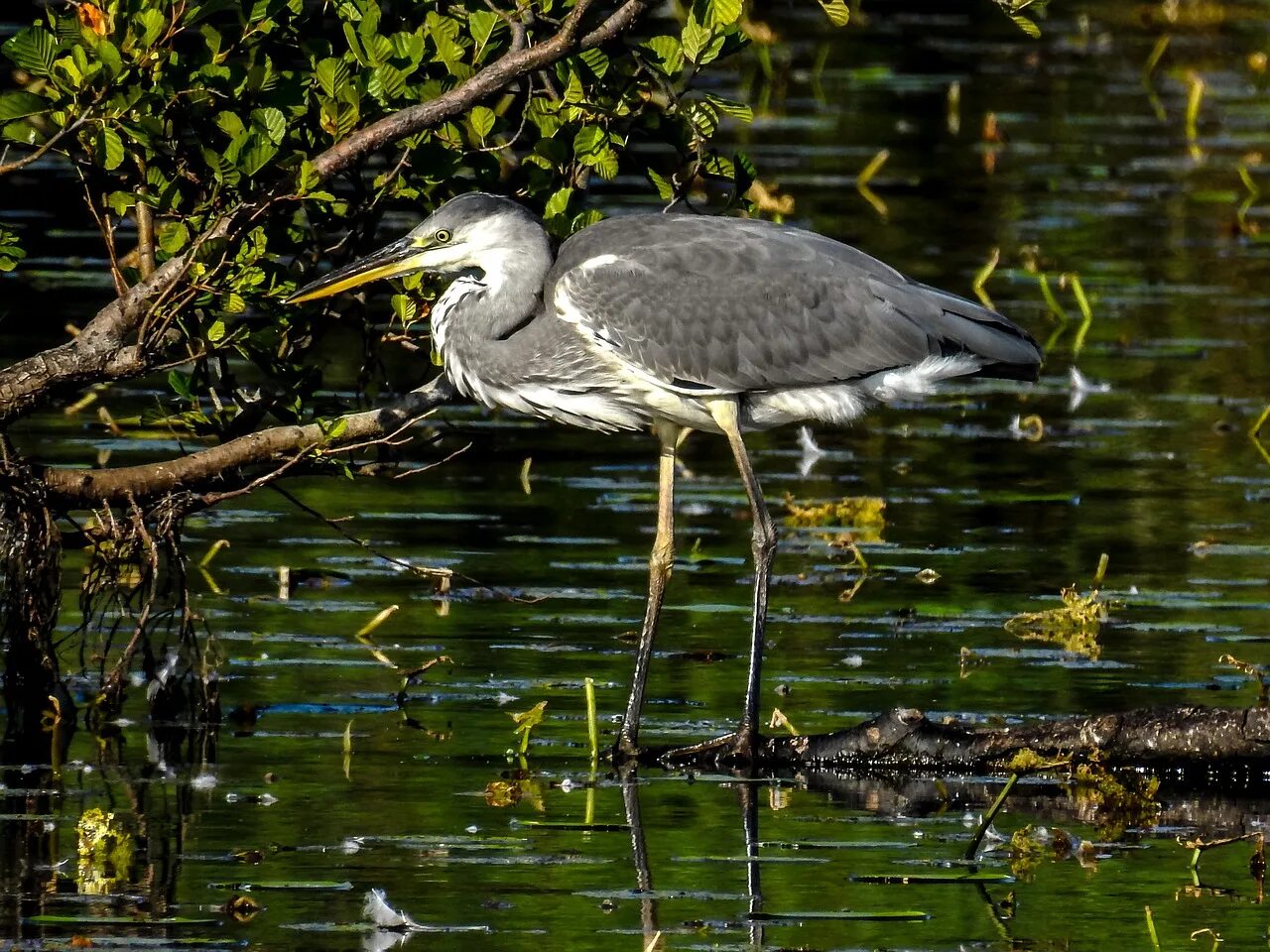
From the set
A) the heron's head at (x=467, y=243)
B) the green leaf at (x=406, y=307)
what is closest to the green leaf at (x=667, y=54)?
the heron's head at (x=467, y=243)

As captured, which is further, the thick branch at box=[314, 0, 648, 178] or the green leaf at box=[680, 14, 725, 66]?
the green leaf at box=[680, 14, 725, 66]

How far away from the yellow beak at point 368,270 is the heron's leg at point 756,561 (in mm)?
1143

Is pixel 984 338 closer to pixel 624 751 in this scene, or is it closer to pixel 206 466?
pixel 624 751

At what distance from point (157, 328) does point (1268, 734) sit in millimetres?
3607

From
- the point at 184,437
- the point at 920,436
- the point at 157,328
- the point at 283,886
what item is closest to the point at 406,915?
the point at 283,886

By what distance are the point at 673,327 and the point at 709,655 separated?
1.34 m

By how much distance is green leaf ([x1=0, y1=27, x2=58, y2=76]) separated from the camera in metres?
7.78

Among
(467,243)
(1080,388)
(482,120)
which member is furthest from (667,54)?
(1080,388)

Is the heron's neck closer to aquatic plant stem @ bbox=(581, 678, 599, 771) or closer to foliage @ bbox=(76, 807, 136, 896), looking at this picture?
aquatic plant stem @ bbox=(581, 678, 599, 771)

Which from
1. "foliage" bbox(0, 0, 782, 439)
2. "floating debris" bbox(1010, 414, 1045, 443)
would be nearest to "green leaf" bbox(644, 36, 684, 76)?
"foliage" bbox(0, 0, 782, 439)

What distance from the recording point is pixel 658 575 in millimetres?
9336

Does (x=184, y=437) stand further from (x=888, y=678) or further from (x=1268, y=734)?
(x=1268, y=734)

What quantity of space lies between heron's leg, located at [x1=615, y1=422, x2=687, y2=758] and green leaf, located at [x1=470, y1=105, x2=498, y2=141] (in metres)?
1.33

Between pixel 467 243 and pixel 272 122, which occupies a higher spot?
pixel 272 122
